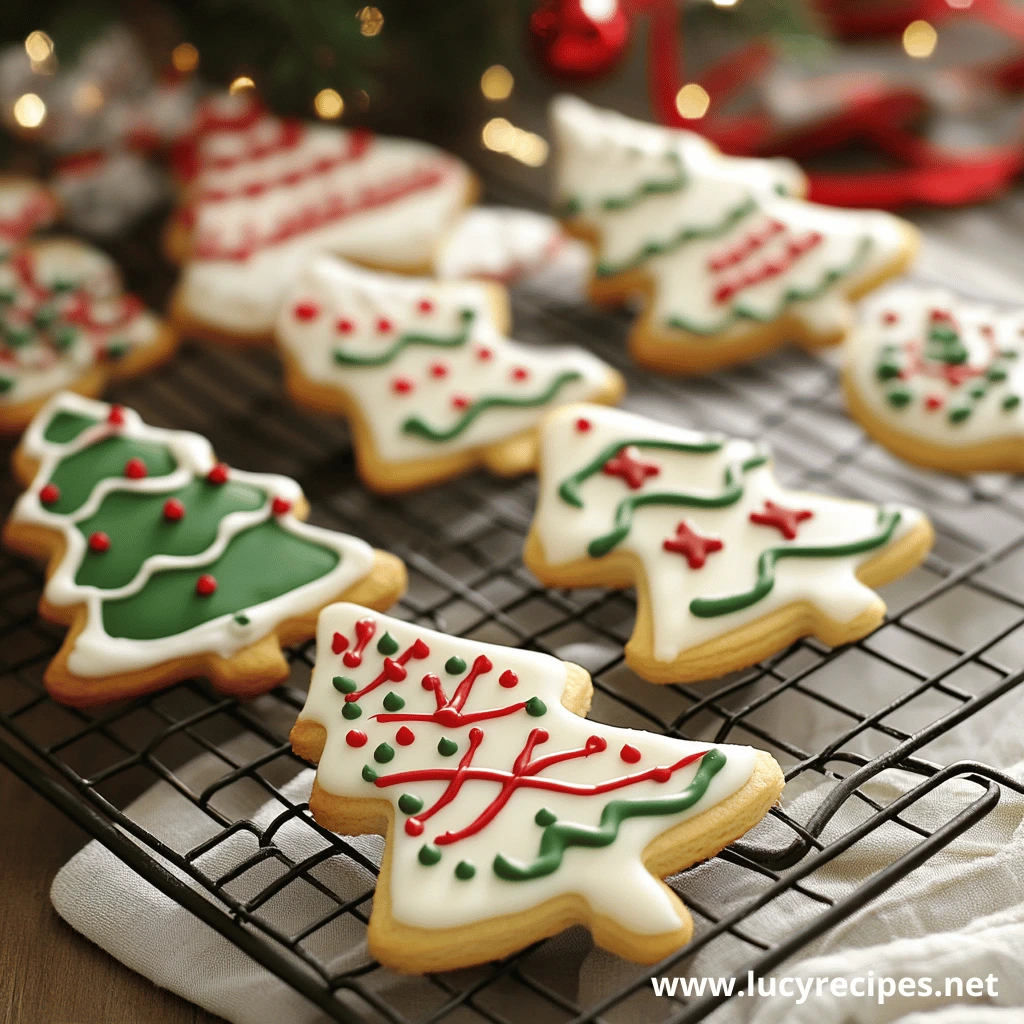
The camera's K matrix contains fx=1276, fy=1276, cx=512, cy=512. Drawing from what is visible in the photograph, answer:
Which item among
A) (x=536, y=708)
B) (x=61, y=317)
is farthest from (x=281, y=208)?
(x=536, y=708)

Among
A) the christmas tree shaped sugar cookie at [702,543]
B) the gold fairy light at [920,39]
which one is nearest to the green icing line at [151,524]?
the christmas tree shaped sugar cookie at [702,543]

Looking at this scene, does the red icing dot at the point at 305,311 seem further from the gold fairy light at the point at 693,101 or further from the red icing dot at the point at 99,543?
the gold fairy light at the point at 693,101

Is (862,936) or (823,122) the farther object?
(823,122)

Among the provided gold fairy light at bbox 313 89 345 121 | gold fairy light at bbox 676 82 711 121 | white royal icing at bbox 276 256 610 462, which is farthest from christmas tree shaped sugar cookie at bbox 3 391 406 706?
gold fairy light at bbox 676 82 711 121

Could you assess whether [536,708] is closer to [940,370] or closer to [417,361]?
[417,361]

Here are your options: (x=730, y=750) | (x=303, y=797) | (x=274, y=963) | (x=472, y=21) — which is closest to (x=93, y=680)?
(x=303, y=797)

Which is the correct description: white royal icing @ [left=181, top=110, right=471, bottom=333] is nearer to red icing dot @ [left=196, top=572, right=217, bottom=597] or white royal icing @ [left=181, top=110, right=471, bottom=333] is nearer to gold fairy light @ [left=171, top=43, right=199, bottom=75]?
gold fairy light @ [left=171, top=43, right=199, bottom=75]

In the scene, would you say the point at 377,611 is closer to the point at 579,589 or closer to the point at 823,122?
the point at 579,589
